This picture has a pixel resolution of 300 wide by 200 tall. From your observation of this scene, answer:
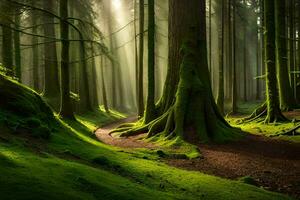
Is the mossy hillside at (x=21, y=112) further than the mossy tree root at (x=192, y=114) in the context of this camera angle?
No

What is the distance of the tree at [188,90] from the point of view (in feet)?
43.5

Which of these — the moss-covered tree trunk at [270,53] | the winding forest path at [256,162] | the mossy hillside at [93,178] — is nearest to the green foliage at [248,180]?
the winding forest path at [256,162]

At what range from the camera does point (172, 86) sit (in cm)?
1480

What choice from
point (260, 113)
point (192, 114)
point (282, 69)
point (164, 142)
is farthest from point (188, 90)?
point (282, 69)

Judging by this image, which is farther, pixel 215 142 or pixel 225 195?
pixel 215 142

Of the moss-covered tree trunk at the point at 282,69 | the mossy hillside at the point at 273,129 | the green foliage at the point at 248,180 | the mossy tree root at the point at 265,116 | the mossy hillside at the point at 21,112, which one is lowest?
the green foliage at the point at 248,180

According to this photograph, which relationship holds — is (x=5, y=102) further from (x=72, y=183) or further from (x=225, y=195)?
(x=225, y=195)

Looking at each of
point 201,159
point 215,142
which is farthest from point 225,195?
point 215,142

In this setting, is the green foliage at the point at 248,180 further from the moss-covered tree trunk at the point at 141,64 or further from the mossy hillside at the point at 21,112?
the moss-covered tree trunk at the point at 141,64

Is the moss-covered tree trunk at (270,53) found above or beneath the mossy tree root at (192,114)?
above

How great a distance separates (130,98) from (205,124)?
48.1 meters

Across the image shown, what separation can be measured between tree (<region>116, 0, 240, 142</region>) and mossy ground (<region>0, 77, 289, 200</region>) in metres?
3.73

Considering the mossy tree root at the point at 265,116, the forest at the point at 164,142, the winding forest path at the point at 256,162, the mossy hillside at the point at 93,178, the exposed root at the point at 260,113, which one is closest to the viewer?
the mossy hillside at the point at 93,178

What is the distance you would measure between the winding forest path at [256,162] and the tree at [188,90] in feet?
2.96
